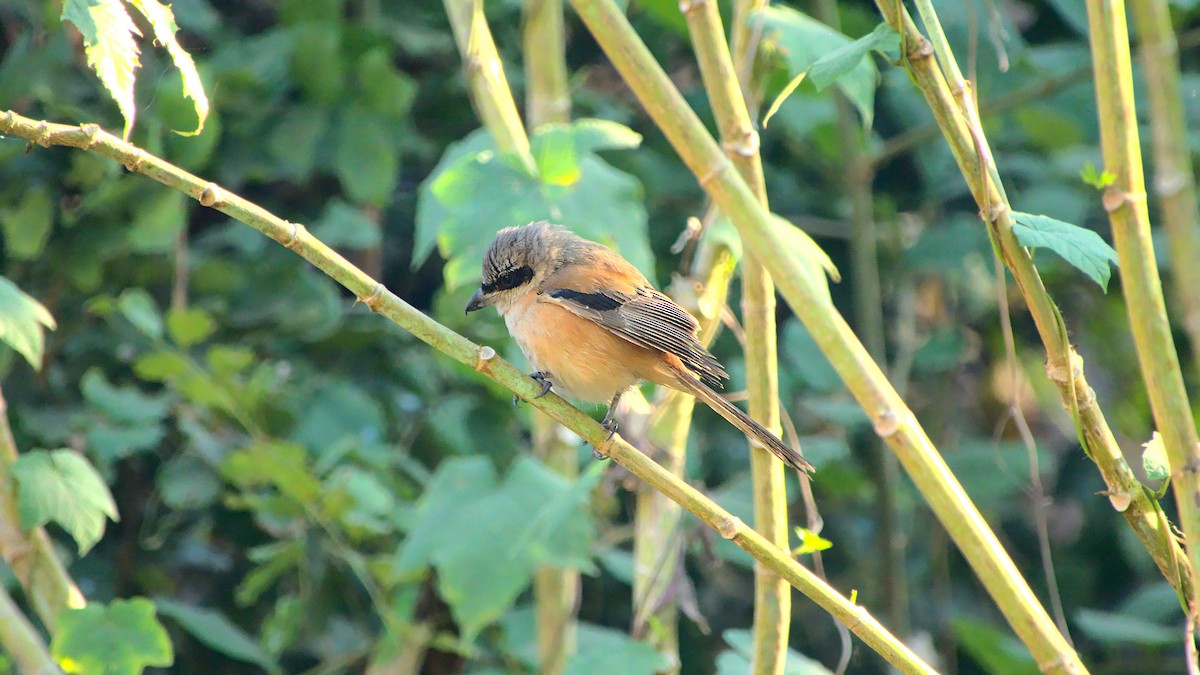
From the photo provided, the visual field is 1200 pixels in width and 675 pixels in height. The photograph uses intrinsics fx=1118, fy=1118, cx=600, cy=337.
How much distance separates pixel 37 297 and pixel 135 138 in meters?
0.64

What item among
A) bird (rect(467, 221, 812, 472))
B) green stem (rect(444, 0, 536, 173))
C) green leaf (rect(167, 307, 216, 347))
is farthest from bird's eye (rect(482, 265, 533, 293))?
green leaf (rect(167, 307, 216, 347))

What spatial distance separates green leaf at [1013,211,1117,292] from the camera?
1.67 m

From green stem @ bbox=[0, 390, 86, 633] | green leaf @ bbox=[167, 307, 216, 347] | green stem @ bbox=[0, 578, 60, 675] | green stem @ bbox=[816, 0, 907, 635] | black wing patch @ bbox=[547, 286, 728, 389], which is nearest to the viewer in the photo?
green stem @ bbox=[0, 578, 60, 675]

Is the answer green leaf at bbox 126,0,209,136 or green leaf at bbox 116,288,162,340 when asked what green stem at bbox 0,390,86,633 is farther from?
green leaf at bbox 126,0,209,136

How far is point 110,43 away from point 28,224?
239 centimetres

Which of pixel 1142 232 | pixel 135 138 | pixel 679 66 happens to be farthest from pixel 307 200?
pixel 1142 232

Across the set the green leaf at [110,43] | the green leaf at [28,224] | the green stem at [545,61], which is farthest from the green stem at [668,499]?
the green leaf at [28,224]

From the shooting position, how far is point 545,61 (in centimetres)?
331

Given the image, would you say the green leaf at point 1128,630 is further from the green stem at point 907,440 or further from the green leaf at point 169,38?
the green leaf at point 169,38

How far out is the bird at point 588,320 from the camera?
2811 mm

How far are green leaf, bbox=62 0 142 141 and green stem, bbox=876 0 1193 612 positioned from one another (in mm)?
1099

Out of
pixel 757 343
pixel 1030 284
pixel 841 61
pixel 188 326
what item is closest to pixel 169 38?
pixel 841 61

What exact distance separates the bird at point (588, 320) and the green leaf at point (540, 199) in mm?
103

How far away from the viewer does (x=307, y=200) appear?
179 inches
